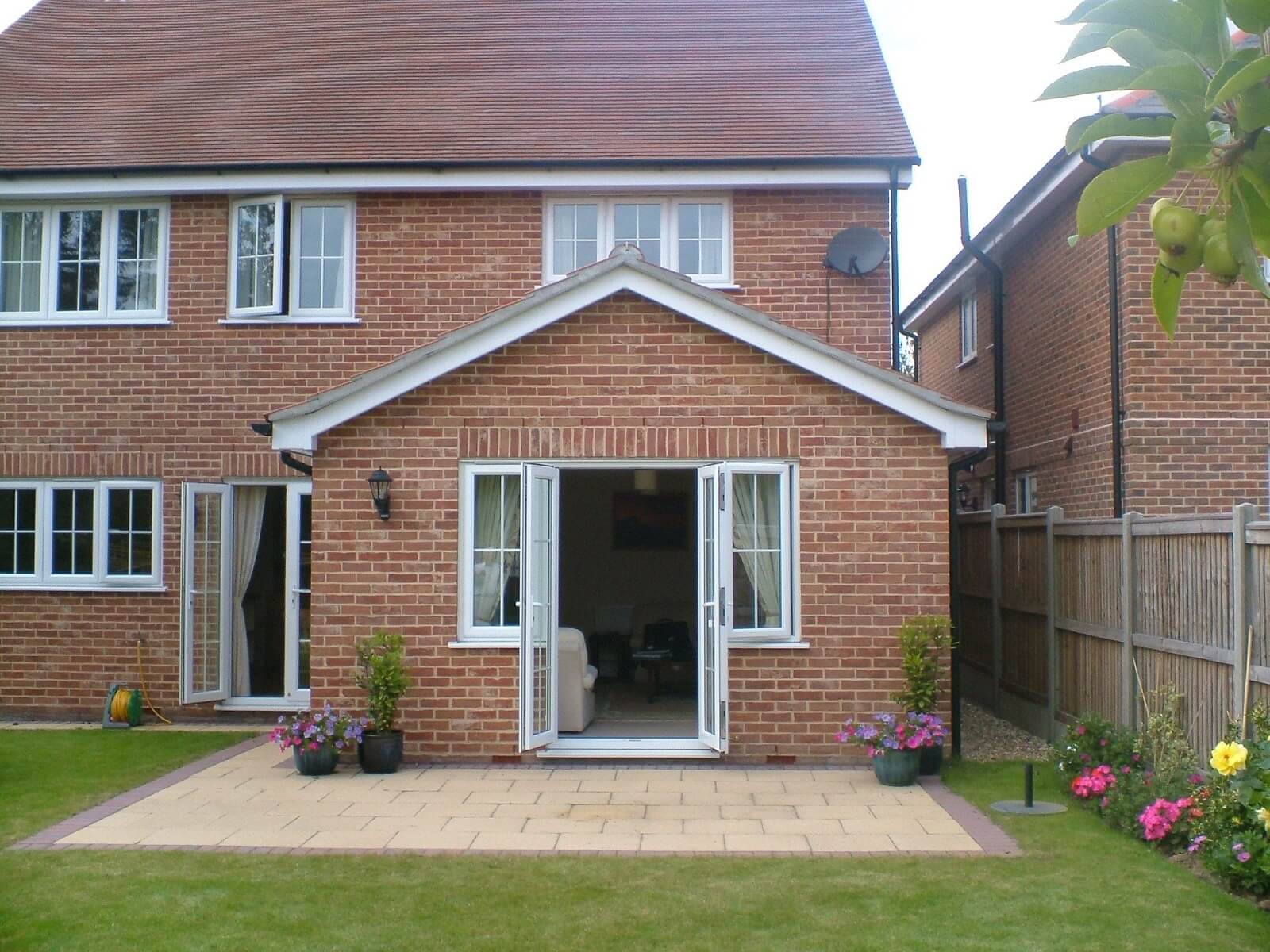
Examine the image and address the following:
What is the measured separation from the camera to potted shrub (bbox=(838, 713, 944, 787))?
9.34 m

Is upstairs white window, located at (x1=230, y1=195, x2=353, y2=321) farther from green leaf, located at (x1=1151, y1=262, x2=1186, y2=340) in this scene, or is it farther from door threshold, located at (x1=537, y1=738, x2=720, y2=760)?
green leaf, located at (x1=1151, y1=262, x2=1186, y2=340)

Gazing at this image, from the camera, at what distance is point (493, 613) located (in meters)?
10.3

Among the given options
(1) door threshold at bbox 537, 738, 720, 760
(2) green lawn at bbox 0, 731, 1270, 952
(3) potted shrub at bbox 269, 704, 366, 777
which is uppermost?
(3) potted shrub at bbox 269, 704, 366, 777

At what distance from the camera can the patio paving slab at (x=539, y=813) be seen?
25.1 feet

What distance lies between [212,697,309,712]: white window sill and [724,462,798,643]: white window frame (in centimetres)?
506

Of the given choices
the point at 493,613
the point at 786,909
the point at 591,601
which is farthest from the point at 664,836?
the point at 591,601

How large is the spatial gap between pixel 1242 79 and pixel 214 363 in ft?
41.3

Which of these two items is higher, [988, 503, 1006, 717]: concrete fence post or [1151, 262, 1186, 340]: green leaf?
[1151, 262, 1186, 340]: green leaf

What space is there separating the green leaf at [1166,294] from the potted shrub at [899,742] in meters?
8.14

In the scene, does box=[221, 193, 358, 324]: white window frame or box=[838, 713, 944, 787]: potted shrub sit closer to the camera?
box=[838, 713, 944, 787]: potted shrub

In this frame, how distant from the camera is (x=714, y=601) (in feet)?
33.0

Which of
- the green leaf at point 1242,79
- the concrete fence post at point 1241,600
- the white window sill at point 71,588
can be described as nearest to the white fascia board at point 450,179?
the white window sill at point 71,588

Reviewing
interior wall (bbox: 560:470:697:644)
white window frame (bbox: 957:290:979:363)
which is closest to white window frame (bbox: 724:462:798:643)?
interior wall (bbox: 560:470:697:644)

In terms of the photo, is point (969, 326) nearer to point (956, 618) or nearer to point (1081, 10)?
point (956, 618)
